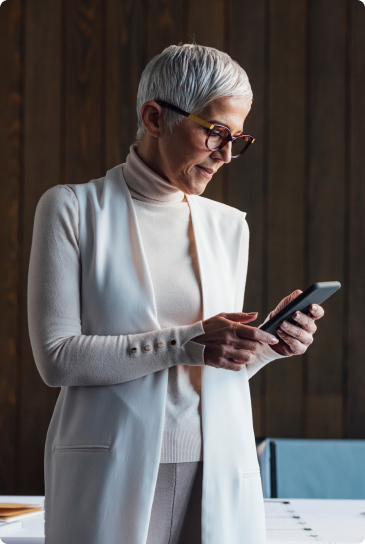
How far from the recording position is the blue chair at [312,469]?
201 cm

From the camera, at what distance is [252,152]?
2.54 meters

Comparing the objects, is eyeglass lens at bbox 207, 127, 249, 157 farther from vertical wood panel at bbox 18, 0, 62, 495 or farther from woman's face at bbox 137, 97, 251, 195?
vertical wood panel at bbox 18, 0, 62, 495

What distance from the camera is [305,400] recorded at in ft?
8.27

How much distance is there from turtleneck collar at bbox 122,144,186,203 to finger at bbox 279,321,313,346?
35cm

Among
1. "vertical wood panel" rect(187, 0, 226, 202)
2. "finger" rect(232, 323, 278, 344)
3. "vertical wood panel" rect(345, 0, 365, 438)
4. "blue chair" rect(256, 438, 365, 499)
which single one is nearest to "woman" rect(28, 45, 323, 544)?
"finger" rect(232, 323, 278, 344)

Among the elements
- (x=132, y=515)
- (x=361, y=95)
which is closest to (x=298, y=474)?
(x=132, y=515)

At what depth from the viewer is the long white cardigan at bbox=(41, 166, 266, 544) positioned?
896 millimetres

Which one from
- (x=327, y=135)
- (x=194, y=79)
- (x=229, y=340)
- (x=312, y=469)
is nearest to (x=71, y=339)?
(x=229, y=340)

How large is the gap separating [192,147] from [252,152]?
1.57 metres

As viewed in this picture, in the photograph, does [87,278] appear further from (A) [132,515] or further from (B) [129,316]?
(A) [132,515]

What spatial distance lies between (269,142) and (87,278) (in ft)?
5.91

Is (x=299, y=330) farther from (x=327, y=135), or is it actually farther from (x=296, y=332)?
(x=327, y=135)

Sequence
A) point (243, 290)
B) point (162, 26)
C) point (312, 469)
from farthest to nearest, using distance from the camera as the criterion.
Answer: point (162, 26) → point (312, 469) → point (243, 290)

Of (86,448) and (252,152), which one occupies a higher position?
(252,152)
